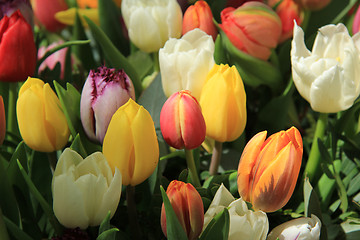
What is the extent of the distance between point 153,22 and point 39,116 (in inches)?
8.2

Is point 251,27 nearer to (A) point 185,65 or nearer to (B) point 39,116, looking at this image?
(A) point 185,65

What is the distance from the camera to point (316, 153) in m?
0.56

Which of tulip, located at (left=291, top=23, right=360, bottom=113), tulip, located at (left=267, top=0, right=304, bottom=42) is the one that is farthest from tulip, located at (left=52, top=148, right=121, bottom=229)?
tulip, located at (left=267, top=0, right=304, bottom=42)

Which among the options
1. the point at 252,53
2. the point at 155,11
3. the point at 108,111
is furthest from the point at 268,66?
the point at 108,111

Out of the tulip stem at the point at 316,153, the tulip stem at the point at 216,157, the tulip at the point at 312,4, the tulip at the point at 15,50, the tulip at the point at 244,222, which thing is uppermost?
the tulip at the point at 15,50

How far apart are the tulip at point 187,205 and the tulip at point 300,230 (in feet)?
0.24

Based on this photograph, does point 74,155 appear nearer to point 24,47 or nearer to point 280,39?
point 24,47

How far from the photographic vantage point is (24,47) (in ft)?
1.71

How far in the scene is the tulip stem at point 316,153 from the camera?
555 mm

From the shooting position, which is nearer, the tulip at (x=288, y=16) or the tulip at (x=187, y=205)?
the tulip at (x=187, y=205)

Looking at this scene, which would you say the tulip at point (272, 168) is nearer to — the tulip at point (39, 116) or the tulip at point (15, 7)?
the tulip at point (39, 116)

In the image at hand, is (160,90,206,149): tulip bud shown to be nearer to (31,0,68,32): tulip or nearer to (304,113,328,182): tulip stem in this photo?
(304,113,328,182): tulip stem

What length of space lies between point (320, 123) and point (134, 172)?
23cm

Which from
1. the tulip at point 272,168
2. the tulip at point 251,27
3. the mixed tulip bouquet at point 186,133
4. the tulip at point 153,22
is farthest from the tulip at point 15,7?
the tulip at point 272,168
